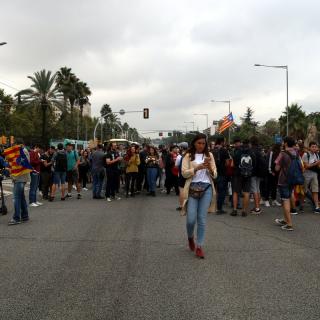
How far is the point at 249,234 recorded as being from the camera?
8344 millimetres

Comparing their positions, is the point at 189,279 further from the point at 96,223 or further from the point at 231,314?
the point at 96,223

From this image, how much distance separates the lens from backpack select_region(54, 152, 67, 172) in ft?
46.3

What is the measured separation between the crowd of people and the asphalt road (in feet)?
2.06

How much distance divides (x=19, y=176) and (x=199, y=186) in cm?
485

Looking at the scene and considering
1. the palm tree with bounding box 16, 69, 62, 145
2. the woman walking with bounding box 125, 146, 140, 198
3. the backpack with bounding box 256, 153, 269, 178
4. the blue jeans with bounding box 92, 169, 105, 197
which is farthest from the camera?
the palm tree with bounding box 16, 69, 62, 145

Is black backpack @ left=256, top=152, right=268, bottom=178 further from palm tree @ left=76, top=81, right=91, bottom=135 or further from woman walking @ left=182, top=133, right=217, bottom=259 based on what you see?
palm tree @ left=76, top=81, right=91, bottom=135

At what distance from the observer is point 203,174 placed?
21.6 ft

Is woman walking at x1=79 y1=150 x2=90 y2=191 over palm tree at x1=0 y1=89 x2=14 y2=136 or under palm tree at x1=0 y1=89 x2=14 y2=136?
under

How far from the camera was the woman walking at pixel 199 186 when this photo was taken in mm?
6520

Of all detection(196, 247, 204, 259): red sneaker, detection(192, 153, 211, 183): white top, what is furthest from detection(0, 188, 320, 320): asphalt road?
detection(192, 153, 211, 183): white top

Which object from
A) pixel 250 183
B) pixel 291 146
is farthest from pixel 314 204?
pixel 291 146

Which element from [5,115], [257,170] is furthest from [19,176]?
[5,115]

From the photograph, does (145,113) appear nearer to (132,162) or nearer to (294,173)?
(132,162)

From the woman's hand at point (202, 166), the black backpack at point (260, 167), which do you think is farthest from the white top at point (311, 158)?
the woman's hand at point (202, 166)
